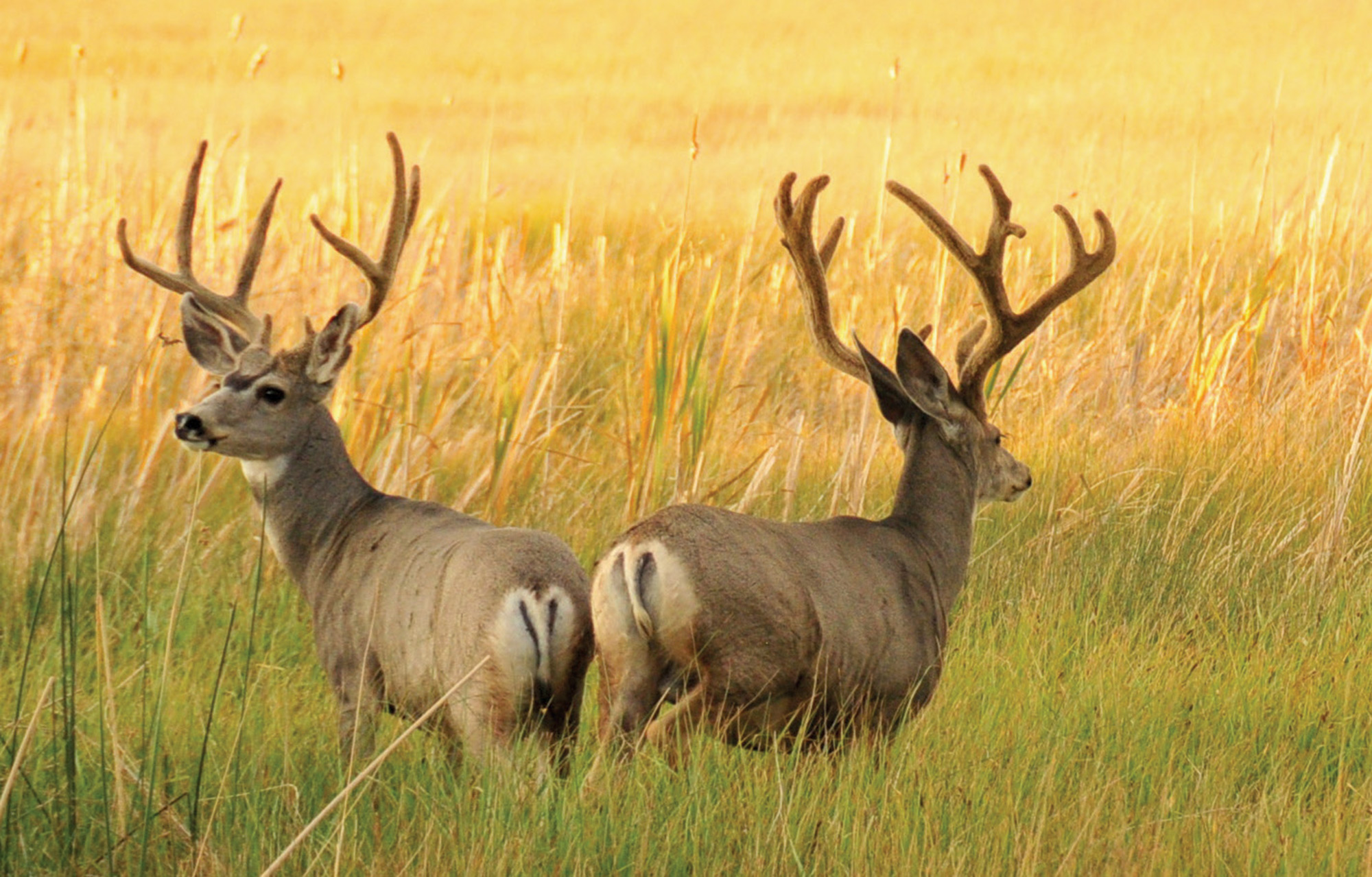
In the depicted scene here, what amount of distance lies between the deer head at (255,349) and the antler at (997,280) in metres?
1.37

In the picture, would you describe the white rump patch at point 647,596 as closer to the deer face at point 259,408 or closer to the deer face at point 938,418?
the deer face at point 938,418

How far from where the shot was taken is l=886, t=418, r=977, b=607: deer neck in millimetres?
4285

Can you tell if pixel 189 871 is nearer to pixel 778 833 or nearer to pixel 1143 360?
pixel 778 833

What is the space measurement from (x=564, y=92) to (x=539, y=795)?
28.0 metres

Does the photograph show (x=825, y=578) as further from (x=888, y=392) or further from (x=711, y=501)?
(x=711, y=501)

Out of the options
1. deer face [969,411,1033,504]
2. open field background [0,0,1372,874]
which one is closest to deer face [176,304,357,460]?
open field background [0,0,1372,874]

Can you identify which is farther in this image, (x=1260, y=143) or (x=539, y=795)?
(x=1260, y=143)

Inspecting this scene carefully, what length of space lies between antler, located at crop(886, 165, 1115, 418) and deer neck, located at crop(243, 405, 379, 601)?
1552 mm

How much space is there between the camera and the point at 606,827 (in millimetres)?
3143

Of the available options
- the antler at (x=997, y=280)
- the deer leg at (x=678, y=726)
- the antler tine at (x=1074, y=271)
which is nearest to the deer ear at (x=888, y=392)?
the antler at (x=997, y=280)

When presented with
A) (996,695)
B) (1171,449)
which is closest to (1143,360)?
(1171,449)

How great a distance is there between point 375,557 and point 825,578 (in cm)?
110

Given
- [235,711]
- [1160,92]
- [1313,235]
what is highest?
[1160,92]

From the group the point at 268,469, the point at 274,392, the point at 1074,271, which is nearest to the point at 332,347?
the point at 274,392
